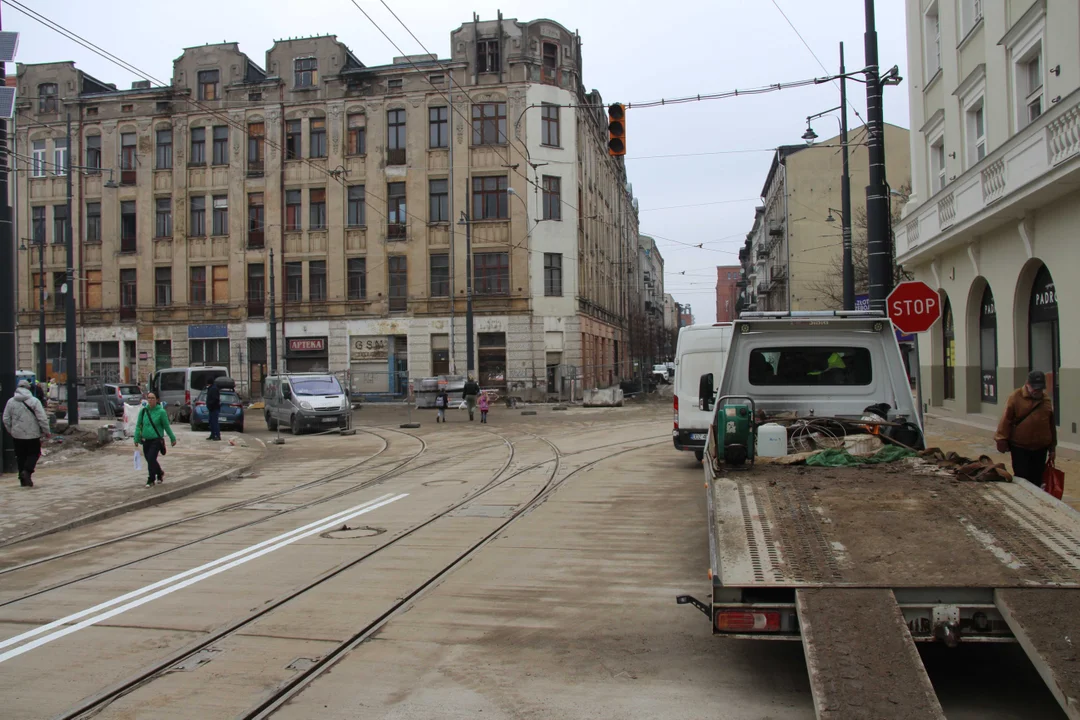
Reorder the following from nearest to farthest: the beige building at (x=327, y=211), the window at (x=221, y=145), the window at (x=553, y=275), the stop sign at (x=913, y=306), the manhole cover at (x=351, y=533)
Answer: the manhole cover at (x=351, y=533) → the stop sign at (x=913, y=306) → the beige building at (x=327, y=211) → the window at (x=553, y=275) → the window at (x=221, y=145)

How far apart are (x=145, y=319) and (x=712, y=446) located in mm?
46216

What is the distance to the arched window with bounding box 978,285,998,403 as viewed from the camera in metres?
19.9

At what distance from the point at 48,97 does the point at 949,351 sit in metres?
46.5

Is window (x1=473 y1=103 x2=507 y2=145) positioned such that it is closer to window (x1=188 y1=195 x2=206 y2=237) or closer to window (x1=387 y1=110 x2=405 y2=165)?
window (x1=387 y1=110 x2=405 y2=165)

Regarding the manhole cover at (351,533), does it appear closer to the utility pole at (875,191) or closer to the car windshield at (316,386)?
the utility pole at (875,191)

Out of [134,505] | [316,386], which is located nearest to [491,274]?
[316,386]

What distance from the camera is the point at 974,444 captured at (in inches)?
673

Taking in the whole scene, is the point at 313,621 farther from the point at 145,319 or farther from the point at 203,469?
the point at 145,319

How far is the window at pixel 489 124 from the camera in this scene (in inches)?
1718

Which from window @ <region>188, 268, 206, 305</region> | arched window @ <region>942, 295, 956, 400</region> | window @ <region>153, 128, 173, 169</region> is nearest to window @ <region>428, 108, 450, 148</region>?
window @ <region>188, 268, 206, 305</region>

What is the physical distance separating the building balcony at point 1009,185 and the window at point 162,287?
125ft

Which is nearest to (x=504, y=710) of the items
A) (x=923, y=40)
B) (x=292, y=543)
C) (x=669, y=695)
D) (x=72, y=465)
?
(x=669, y=695)

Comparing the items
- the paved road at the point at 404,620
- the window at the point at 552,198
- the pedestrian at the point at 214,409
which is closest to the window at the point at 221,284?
the window at the point at 552,198

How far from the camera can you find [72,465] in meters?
16.7
